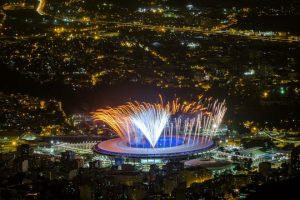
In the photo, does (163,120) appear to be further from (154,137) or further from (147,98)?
(147,98)

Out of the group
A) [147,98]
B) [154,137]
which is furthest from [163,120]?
[147,98]

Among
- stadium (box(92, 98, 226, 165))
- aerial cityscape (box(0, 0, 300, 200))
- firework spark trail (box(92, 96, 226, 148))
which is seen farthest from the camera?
firework spark trail (box(92, 96, 226, 148))

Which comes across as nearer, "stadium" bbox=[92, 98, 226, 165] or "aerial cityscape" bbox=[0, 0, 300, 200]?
"aerial cityscape" bbox=[0, 0, 300, 200]

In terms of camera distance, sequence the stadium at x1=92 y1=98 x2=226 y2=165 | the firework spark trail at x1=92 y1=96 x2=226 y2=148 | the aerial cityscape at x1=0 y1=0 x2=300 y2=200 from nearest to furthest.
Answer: the aerial cityscape at x1=0 y1=0 x2=300 y2=200 → the stadium at x1=92 y1=98 x2=226 y2=165 → the firework spark trail at x1=92 y1=96 x2=226 y2=148

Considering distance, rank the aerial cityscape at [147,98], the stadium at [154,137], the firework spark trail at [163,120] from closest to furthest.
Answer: the aerial cityscape at [147,98], the stadium at [154,137], the firework spark trail at [163,120]

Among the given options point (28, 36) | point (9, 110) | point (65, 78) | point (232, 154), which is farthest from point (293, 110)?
point (28, 36)

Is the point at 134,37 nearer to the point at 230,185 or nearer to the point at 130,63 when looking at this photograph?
the point at 130,63

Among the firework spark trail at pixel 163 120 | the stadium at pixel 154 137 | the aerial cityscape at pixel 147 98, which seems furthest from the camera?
the firework spark trail at pixel 163 120
